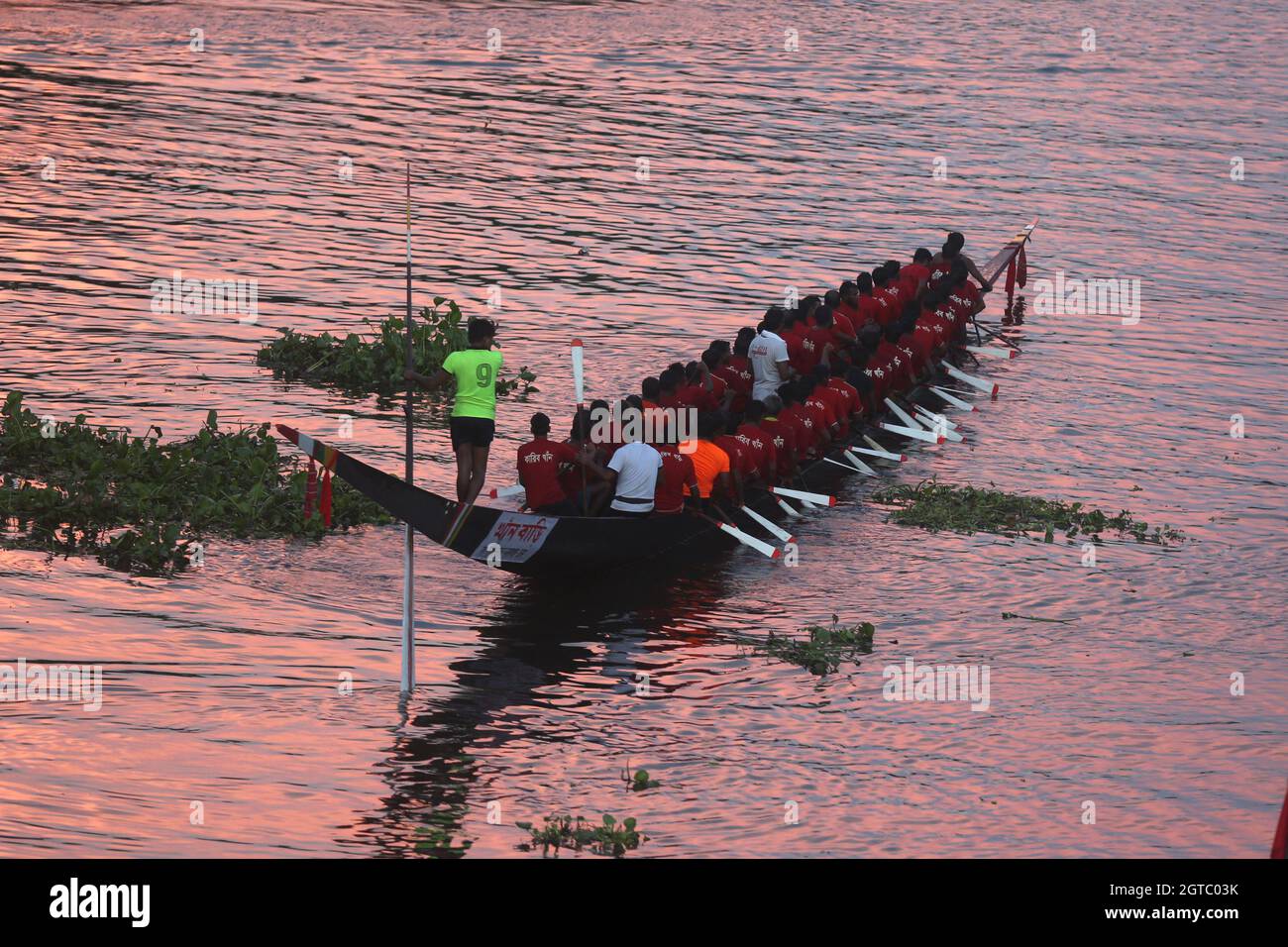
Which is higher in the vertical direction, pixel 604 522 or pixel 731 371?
pixel 731 371

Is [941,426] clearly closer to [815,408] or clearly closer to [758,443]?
[815,408]

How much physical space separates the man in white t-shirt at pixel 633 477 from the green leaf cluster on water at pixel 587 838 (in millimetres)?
6061

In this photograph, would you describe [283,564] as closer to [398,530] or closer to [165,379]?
[398,530]

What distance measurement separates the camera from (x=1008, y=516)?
22.8m

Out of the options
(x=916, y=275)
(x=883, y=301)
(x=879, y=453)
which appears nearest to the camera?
(x=879, y=453)

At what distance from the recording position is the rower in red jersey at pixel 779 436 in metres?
22.5

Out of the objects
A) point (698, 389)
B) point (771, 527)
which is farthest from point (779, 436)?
point (771, 527)

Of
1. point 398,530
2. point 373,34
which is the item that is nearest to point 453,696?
point 398,530

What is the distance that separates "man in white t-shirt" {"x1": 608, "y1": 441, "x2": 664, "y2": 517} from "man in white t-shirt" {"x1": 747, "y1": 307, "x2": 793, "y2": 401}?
4.51m

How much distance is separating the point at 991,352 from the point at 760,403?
9.22 meters

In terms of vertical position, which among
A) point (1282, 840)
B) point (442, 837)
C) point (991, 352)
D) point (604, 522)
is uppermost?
point (991, 352)

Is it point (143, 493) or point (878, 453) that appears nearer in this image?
point (143, 493)

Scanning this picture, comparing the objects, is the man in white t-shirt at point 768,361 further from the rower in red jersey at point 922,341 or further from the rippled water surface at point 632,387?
the rower in red jersey at point 922,341

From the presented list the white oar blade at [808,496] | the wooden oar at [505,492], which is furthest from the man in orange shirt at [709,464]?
the wooden oar at [505,492]
